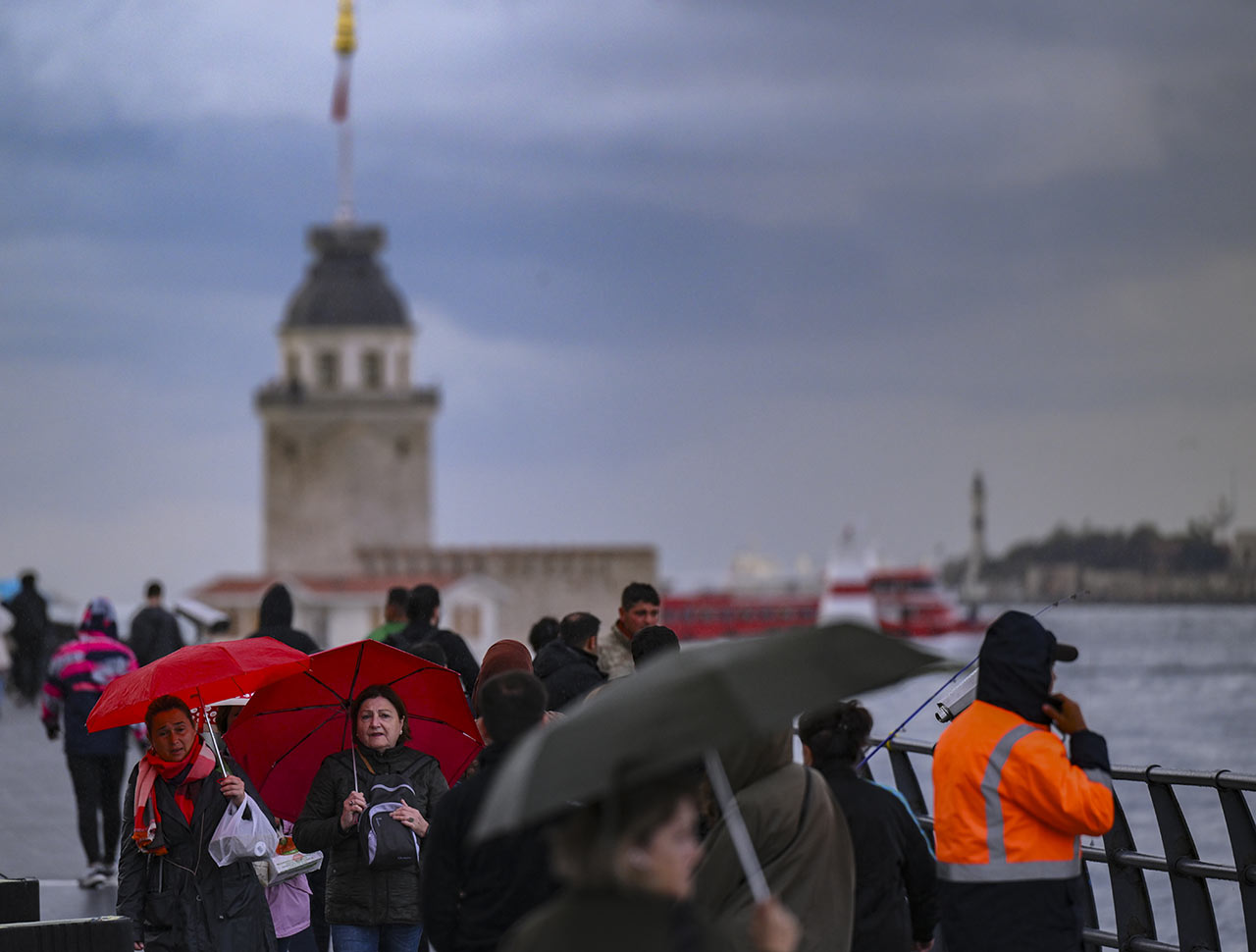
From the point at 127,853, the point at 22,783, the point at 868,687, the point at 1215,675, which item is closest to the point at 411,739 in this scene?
the point at 127,853

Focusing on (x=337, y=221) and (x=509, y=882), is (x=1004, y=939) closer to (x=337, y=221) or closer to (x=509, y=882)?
(x=509, y=882)

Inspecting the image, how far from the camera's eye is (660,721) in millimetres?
4023

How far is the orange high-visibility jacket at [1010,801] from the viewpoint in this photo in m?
5.96

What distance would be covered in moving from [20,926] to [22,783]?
1363cm

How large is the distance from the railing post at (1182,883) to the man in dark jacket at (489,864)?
11.5 feet

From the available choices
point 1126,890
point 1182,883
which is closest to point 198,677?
point 1126,890

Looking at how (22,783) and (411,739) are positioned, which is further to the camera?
(22,783)

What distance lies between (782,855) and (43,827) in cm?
1211

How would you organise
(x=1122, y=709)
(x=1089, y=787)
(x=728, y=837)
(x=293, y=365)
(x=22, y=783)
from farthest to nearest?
(x=293, y=365) < (x=1122, y=709) < (x=22, y=783) < (x=1089, y=787) < (x=728, y=837)

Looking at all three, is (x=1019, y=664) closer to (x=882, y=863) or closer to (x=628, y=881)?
(x=882, y=863)

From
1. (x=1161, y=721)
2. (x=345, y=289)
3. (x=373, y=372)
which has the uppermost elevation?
(x=345, y=289)

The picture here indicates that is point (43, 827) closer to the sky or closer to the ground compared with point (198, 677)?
closer to the ground

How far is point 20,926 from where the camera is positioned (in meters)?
6.97

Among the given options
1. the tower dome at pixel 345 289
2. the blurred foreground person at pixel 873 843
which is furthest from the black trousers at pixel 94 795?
the tower dome at pixel 345 289
